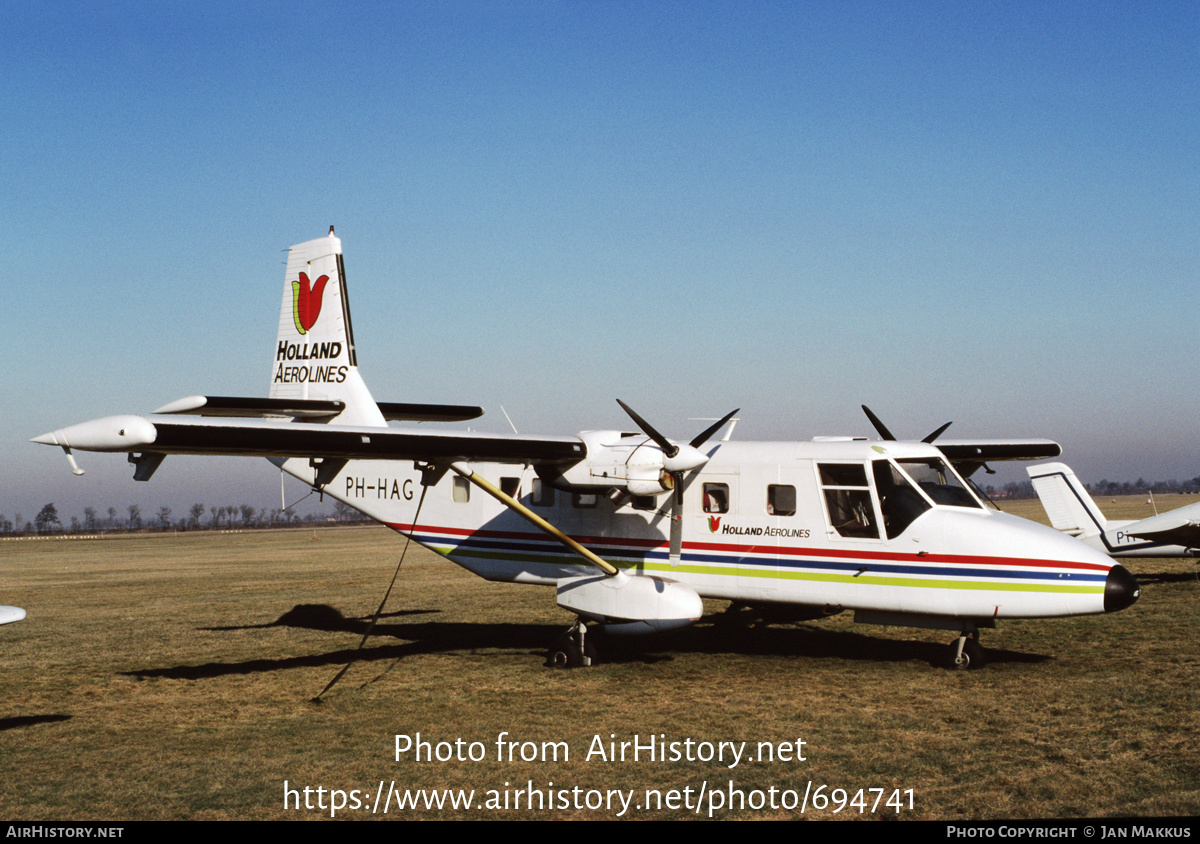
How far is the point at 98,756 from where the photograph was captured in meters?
8.48

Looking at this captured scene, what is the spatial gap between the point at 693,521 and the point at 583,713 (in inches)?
153

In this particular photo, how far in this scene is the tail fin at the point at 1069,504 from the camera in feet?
73.5

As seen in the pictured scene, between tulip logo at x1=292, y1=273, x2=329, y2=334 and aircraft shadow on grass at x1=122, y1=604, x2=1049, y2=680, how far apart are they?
225 inches

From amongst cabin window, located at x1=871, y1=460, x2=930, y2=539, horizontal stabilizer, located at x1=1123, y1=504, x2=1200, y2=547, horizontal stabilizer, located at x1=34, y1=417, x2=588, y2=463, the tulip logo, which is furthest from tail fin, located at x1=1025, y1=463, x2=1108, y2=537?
the tulip logo

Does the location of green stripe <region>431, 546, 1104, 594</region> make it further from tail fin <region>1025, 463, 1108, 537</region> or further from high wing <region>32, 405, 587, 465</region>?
tail fin <region>1025, 463, 1108, 537</region>

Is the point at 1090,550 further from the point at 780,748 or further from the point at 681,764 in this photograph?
the point at 681,764

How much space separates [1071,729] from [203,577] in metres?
27.6

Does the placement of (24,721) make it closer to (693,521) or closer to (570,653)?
(570,653)

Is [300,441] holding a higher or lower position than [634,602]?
higher

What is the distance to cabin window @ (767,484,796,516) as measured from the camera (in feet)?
40.3

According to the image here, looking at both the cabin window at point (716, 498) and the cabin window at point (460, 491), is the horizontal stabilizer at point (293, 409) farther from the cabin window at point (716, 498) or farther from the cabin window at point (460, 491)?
the cabin window at point (716, 498)

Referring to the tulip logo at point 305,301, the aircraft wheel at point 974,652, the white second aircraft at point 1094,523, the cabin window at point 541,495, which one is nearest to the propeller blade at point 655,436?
the cabin window at point 541,495

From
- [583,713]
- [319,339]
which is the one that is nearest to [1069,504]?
[583,713]

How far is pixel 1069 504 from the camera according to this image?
22.5 metres
